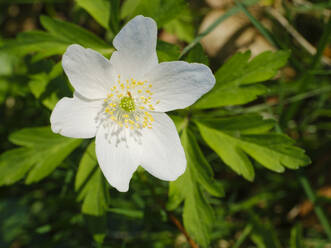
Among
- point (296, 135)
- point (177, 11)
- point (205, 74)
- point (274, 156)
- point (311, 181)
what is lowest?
point (311, 181)

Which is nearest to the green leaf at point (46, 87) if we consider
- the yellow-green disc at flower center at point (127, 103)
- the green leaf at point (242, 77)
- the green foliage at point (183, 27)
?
the yellow-green disc at flower center at point (127, 103)

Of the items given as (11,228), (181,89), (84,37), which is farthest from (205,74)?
(11,228)

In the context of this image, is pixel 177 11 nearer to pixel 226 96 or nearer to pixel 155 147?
pixel 226 96

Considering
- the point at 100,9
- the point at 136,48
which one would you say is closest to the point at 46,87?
the point at 100,9

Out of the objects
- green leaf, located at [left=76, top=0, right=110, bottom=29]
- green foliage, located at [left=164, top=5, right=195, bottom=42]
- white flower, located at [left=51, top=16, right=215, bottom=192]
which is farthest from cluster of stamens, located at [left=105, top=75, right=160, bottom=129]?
green foliage, located at [left=164, top=5, right=195, bottom=42]

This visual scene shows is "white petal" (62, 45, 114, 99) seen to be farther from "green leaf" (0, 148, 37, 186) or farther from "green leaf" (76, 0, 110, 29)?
"green leaf" (0, 148, 37, 186)

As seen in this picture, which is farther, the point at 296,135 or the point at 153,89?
the point at 296,135

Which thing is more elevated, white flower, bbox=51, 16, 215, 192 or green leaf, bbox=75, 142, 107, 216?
white flower, bbox=51, 16, 215, 192
